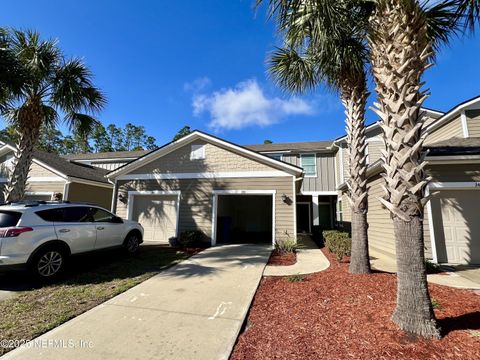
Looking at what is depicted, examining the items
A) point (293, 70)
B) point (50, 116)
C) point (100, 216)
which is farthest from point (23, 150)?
point (293, 70)

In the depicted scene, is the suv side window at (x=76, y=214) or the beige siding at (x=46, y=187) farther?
the beige siding at (x=46, y=187)

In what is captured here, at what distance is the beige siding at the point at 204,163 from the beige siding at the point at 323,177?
27.1 ft

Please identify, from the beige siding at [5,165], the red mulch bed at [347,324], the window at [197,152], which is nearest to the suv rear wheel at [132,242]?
the window at [197,152]

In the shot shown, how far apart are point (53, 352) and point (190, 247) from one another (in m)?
7.22

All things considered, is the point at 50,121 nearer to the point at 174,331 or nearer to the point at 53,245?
the point at 53,245

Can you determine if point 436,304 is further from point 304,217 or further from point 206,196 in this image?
point 304,217

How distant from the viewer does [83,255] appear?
6.50 meters

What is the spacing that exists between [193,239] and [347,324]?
7.65 metres

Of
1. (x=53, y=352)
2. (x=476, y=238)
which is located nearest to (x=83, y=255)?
(x=53, y=352)

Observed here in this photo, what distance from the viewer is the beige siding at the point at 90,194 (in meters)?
13.0

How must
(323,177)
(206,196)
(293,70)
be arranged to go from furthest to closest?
(323,177)
(206,196)
(293,70)

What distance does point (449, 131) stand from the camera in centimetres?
1112

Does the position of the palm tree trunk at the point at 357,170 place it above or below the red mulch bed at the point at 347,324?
above

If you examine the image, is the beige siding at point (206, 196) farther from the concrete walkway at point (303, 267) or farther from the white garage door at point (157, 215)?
the concrete walkway at point (303, 267)
